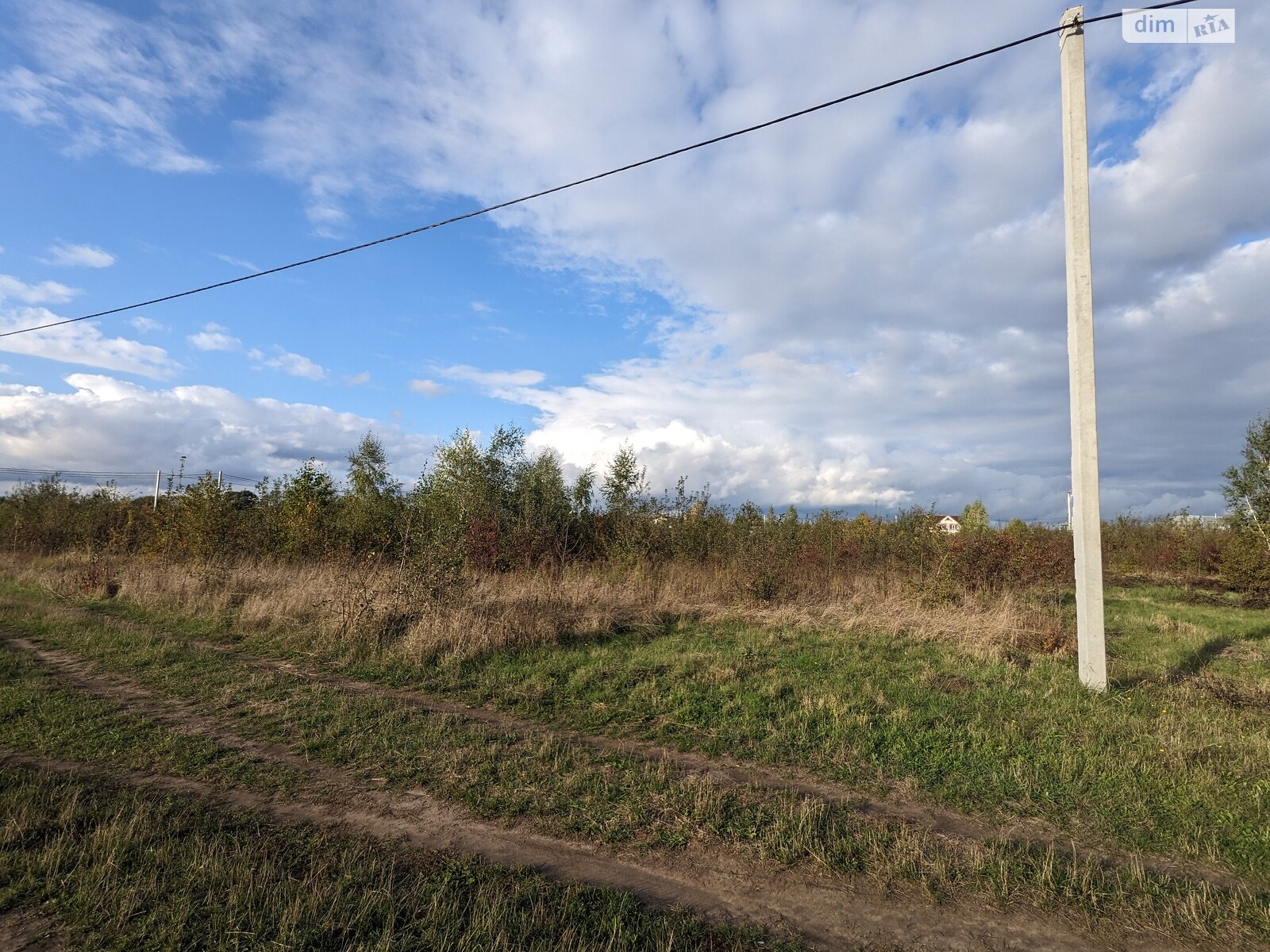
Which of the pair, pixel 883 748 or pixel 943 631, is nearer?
pixel 883 748

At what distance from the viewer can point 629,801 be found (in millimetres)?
4688

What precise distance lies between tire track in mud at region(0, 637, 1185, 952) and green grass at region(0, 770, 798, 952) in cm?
20

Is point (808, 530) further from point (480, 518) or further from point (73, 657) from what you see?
point (73, 657)

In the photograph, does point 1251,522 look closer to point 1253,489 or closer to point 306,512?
point 1253,489

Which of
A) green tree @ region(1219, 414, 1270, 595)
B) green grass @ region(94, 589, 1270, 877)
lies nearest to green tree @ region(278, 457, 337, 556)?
green grass @ region(94, 589, 1270, 877)

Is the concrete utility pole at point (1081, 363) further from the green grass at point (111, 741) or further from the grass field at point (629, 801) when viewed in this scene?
the green grass at point (111, 741)

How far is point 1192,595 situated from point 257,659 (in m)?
26.5

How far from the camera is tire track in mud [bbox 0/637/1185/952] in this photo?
3.29 meters

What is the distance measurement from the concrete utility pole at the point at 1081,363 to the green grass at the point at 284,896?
22.0 feet

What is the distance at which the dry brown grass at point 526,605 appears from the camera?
385 inches

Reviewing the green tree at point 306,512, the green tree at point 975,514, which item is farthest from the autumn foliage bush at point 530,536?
the green tree at point 975,514

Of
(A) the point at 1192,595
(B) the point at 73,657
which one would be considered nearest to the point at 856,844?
(B) the point at 73,657

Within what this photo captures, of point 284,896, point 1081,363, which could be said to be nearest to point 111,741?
point 284,896

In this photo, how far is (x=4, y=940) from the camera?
2939 millimetres
